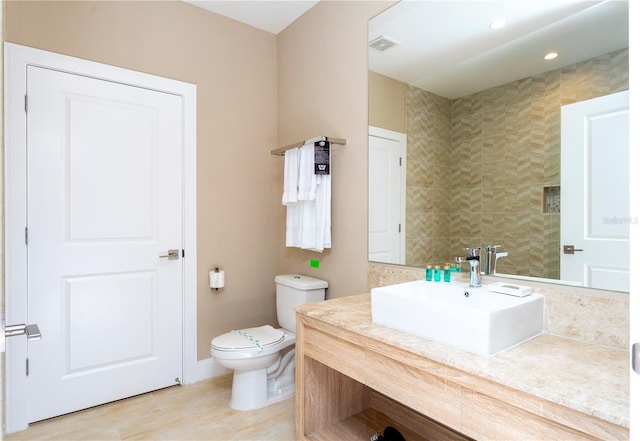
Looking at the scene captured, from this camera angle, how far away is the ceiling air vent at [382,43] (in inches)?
81.7

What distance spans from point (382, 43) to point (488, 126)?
809 millimetres

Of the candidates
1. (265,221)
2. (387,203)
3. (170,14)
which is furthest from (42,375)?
(170,14)

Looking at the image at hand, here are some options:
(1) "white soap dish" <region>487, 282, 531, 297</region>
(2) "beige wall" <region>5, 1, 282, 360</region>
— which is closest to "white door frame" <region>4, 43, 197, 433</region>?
(2) "beige wall" <region>5, 1, 282, 360</region>

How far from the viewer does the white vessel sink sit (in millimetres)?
1188

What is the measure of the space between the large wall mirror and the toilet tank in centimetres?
49

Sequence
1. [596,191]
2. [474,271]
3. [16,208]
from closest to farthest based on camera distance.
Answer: [596,191] < [474,271] < [16,208]

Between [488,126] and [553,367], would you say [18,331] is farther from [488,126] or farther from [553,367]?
[488,126]

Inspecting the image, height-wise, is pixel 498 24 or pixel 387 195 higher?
pixel 498 24

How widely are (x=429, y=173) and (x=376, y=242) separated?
0.50 m

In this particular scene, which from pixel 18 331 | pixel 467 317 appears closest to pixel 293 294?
pixel 467 317

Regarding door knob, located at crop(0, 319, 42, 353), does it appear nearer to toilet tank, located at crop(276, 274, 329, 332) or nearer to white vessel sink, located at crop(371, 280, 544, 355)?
white vessel sink, located at crop(371, 280, 544, 355)

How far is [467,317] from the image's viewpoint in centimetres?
122

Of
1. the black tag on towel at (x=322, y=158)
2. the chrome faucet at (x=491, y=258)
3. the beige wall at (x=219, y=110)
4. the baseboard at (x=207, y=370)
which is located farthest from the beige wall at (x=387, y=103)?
→ the baseboard at (x=207, y=370)

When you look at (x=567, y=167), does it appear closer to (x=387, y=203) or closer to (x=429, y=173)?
(x=429, y=173)
